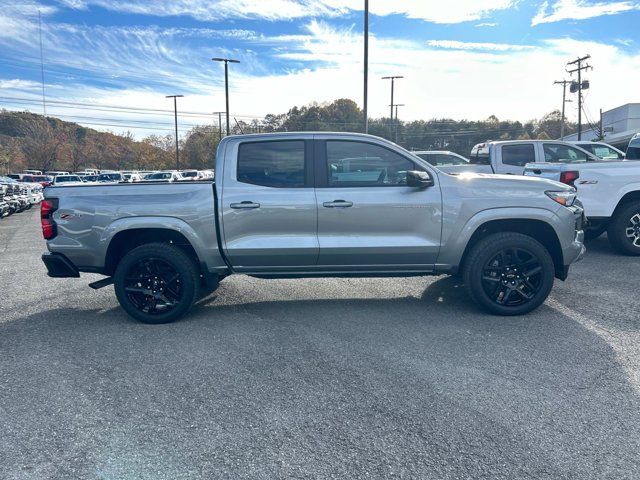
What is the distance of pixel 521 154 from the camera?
41.1ft

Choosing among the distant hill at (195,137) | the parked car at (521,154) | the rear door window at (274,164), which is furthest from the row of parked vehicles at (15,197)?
the distant hill at (195,137)

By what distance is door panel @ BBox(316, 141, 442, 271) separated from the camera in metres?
5.16

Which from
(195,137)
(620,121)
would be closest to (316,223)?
(620,121)

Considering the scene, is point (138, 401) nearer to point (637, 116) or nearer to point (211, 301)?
point (211, 301)

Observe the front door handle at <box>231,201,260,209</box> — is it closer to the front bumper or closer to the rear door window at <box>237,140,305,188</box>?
the rear door window at <box>237,140,305,188</box>

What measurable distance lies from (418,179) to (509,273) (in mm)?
1434

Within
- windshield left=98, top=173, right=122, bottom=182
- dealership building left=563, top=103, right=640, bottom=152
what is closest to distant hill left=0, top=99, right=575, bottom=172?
dealership building left=563, top=103, right=640, bottom=152

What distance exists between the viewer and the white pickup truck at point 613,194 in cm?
813

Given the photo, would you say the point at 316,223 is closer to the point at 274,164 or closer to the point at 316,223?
the point at 316,223

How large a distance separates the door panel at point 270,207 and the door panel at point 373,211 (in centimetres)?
15

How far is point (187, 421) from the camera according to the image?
10.7 feet

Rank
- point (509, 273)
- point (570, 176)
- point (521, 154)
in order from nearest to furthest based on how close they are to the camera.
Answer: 1. point (509, 273)
2. point (570, 176)
3. point (521, 154)

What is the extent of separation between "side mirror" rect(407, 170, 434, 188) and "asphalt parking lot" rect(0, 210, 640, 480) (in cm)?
143

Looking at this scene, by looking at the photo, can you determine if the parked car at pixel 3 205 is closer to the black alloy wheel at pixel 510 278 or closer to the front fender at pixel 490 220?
the front fender at pixel 490 220
